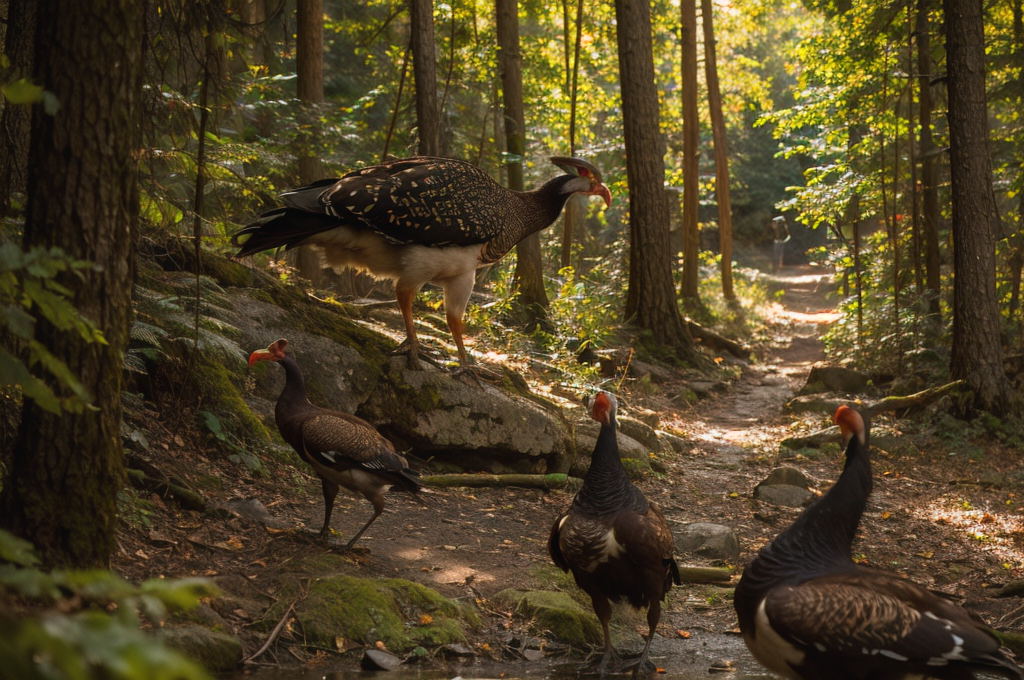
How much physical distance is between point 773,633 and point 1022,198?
12859 mm

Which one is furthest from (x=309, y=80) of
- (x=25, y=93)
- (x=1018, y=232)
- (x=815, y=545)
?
(x=25, y=93)

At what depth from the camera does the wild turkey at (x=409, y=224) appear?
25.5 ft

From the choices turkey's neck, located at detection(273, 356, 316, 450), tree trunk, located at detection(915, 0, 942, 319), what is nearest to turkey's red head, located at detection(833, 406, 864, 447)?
turkey's neck, located at detection(273, 356, 316, 450)

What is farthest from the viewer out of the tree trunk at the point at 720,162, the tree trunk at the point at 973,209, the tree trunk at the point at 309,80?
the tree trunk at the point at 720,162

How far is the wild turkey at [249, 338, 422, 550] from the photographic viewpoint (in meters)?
6.32

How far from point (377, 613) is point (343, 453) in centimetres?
126

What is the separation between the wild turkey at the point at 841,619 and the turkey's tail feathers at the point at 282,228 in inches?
187

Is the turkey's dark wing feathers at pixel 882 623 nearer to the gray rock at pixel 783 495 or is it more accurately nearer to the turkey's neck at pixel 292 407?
the turkey's neck at pixel 292 407

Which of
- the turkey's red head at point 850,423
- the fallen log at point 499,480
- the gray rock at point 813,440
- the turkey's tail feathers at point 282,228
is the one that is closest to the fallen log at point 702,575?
the fallen log at point 499,480

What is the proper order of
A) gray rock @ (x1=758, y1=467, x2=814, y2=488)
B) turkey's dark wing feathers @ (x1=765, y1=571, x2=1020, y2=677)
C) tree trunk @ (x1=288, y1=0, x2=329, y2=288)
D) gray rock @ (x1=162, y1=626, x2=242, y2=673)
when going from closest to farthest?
turkey's dark wing feathers @ (x1=765, y1=571, x2=1020, y2=677)
gray rock @ (x1=162, y1=626, x2=242, y2=673)
gray rock @ (x1=758, y1=467, x2=814, y2=488)
tree trunk @ (x1=288, y1=0, x2=329, y2=288)

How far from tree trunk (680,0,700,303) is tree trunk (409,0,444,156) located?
13.1 metres

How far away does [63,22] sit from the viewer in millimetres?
3773

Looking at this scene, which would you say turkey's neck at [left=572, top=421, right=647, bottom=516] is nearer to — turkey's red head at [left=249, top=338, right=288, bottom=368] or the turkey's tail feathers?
turkey's red head at [left=249, top=338, right=288, bottom=368]

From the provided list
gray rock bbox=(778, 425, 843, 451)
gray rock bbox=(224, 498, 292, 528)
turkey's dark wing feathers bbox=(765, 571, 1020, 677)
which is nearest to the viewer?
turkey's dark wing feathers bbox=(765, 571, 1020, 677)
